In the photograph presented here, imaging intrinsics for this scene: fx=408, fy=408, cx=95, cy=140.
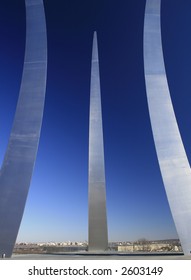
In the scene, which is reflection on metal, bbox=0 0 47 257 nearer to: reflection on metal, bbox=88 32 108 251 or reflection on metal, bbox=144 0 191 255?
reflection on metal, bbox=144 0 191 255

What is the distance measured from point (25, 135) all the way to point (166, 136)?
7578 millimetres

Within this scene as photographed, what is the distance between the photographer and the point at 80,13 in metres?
34.4

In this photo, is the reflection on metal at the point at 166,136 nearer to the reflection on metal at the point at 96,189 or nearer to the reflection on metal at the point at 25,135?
the reflection on metal at the point at 25,135

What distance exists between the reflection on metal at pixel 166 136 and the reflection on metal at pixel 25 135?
6309mm

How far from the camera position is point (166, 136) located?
72.7ft

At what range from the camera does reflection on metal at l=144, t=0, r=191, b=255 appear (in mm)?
20625

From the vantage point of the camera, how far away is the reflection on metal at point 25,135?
19.9 metres

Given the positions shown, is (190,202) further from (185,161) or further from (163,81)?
(163,81)

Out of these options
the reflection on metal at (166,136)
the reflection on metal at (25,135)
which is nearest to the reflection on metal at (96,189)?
the reflection on metal at (166,136)

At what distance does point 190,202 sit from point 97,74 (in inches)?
592

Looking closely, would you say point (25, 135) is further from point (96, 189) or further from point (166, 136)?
point (96, 189)

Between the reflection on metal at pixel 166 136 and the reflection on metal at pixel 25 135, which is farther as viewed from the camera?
the reflection on metal at pixel 166 136

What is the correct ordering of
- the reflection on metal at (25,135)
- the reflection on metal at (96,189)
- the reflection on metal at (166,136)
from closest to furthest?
the reflection on metal at (25,135), the reflection on metal at (166,136), the reflection on metal at (96,189)
